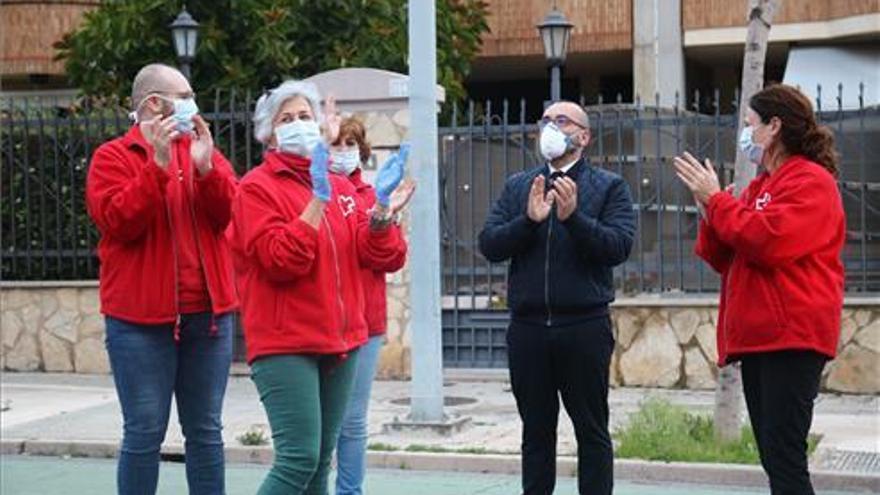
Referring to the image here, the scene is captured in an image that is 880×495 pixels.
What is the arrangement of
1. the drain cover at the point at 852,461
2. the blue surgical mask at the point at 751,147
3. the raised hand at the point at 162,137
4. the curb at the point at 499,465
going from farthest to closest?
the drain cover at the point at 852,461 → the curb at the point at 499,465 → the blue surgical mask at the point at 751,147 → the raised hand at the point at 162,137

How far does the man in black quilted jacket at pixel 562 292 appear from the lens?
6254 mm

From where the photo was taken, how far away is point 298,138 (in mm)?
5230

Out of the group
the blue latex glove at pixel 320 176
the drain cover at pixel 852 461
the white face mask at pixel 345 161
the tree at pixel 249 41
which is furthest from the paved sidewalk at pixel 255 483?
the tree at pixel 249 41

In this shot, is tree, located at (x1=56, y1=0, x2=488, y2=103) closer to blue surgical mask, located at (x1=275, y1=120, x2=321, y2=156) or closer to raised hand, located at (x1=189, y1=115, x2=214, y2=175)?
raised hand, located at (x1=189, y1=115, x2=214, y2=175)

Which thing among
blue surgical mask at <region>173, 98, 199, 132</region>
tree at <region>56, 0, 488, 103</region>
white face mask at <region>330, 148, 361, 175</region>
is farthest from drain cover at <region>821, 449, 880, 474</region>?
tree at <region>56, 0, 488, 103</region>

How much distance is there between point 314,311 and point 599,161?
769 centimetres

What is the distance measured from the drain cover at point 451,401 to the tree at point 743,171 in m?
2.98

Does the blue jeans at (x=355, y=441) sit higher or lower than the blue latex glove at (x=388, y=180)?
lower

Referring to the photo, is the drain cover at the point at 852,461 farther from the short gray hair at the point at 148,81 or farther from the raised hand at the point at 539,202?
the short gray hair at the point at 148,81

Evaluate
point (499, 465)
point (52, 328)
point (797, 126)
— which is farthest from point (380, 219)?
point (52, 328)

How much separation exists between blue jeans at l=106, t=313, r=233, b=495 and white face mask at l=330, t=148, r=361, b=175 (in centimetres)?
106

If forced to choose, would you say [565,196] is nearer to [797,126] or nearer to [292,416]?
[797,126]

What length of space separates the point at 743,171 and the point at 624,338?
3.54 m

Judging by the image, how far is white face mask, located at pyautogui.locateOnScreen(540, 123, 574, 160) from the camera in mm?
6395
